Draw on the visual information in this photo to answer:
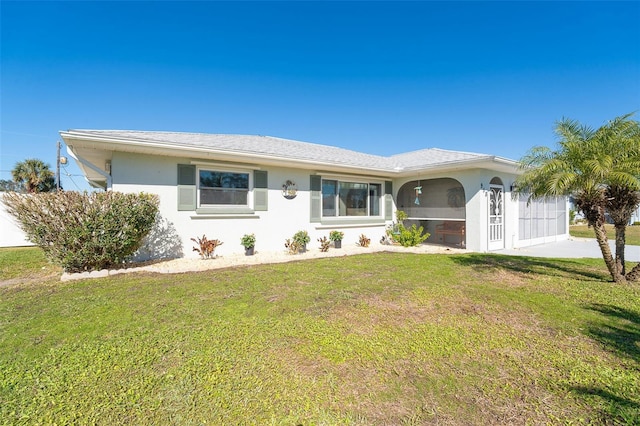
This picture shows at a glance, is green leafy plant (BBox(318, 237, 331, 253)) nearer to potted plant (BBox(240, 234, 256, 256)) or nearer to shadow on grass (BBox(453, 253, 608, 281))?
potted plant (BBox(240, 234, 256, 256))

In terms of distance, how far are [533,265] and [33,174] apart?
28.8 m

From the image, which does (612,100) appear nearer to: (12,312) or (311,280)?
(311,280)

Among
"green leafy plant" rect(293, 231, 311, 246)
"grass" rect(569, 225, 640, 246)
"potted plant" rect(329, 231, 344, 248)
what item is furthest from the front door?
"green leafy plant" rect(293, 231, 311, 246)

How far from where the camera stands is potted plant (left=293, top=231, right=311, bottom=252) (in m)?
9.11

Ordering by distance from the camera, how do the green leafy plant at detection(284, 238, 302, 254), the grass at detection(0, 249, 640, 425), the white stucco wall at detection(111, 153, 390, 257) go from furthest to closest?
1. the green leafy plant at detection(284, 238, 302, 254)
2. the white stucco wall at detection(111, 153, 390, 257)
3. the grass at detection(0, 249, 640, 425)

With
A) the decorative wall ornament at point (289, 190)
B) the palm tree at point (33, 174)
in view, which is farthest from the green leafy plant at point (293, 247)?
the palm tree at point (33, 174)

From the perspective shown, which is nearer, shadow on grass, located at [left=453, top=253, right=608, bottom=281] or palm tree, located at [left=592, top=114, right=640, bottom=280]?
palm tree, located at [left=592, top=114, right=640, bottom=280]

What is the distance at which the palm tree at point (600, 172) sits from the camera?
4805 millimetres

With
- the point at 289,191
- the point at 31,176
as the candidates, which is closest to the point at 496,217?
the point at 289,191

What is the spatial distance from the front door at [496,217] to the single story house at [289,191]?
0.13 feet

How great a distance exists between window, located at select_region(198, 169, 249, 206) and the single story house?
0.10ft

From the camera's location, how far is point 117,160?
7.00 m

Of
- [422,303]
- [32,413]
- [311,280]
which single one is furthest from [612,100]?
[32,413]

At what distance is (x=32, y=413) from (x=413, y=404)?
283 cm
